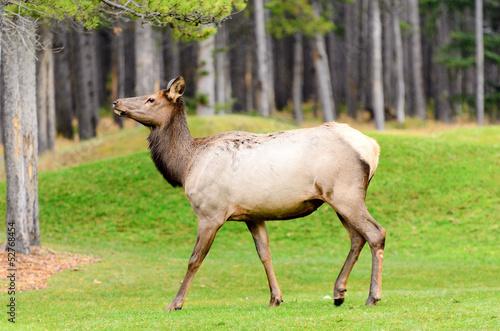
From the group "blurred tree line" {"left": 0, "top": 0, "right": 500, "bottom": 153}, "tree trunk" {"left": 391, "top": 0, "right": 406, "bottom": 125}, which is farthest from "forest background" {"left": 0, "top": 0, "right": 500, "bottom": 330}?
"tree trunk" {"left": 391, "top": 0, "right": 406, "bottom": 125}

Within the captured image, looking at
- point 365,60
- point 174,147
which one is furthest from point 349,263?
point 365,60

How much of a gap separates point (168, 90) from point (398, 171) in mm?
11837

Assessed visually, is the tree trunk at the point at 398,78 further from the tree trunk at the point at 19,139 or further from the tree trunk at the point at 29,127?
the tree trunk at the point at 19,139

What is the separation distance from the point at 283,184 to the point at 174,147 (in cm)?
179

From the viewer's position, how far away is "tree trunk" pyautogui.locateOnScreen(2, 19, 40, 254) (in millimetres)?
12703

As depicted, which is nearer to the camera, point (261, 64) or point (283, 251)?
point (283, 251)

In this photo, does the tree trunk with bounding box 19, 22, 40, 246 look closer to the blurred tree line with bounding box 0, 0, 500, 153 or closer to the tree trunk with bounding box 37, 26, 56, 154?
the blurred tree line with bounding box 0, 0, 500, 153

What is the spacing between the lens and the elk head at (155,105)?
8.56 metres

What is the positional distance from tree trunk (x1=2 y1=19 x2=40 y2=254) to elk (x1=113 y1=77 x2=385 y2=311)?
522cm

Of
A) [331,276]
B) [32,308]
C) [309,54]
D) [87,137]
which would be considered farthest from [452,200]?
[309,54]

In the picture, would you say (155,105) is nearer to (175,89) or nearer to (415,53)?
(175,89)

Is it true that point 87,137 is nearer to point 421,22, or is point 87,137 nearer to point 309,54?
point 309,54

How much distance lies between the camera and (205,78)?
25.0 m

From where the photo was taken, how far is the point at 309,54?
57406 mm
